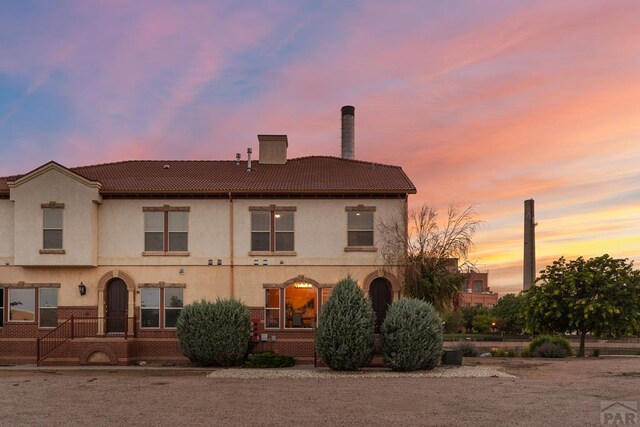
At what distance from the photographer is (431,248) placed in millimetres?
26984

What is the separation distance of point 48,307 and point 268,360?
363 inches

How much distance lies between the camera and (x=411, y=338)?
22.5 m

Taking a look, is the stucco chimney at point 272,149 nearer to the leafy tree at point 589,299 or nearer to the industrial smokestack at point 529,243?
the leafy tree at point 589,299

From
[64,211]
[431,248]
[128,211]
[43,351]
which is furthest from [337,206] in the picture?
[43,351]

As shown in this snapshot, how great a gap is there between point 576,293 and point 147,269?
65.6 ft

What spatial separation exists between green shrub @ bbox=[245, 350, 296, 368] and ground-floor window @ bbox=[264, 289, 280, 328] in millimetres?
1670

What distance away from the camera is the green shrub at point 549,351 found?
2962 cm

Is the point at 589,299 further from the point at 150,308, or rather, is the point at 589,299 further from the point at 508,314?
the point at 508,314

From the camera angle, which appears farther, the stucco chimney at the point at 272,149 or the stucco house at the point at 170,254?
the stucco chimney at the point at 272,149

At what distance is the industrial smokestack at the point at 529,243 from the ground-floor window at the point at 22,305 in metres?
45.9

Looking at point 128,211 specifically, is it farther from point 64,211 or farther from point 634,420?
point 634,420

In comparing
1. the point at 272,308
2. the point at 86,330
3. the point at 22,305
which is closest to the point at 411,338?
the point at 272,308

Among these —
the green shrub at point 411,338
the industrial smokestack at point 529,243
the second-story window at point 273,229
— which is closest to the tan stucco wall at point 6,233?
the second-story window at point 273,229

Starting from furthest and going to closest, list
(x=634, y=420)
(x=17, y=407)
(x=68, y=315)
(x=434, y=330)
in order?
1. (x=68, y=315)
2. (x=434, y=330)
3. (x=17, y=407)
4. (x=634, y=420)
